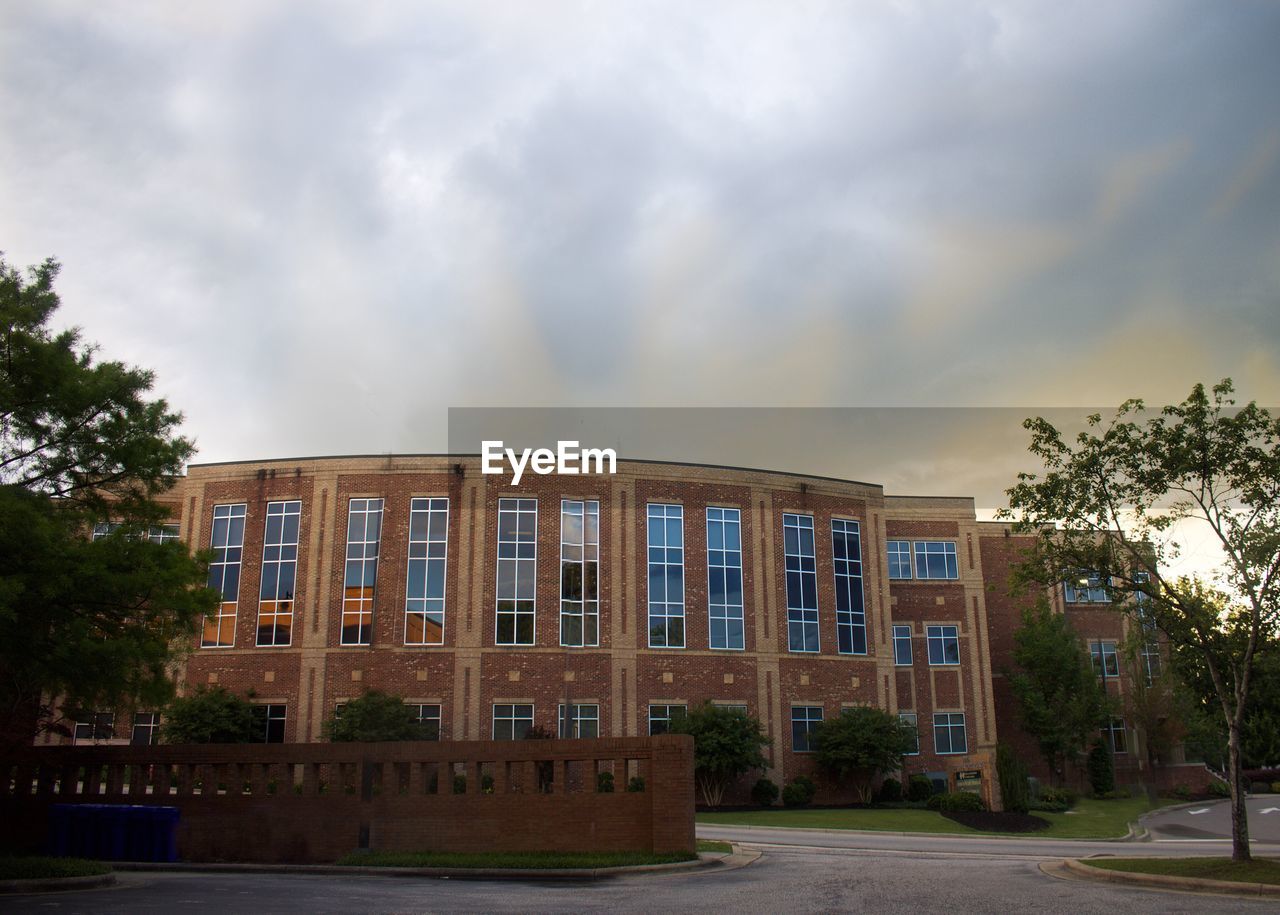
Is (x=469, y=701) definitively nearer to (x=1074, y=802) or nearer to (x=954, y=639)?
(x=954, y=639)

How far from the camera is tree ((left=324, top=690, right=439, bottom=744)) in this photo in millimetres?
40406

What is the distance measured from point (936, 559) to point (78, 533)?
1647 inches

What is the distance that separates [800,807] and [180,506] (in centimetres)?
2865

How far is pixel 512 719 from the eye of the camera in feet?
142

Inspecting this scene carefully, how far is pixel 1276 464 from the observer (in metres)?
20.0

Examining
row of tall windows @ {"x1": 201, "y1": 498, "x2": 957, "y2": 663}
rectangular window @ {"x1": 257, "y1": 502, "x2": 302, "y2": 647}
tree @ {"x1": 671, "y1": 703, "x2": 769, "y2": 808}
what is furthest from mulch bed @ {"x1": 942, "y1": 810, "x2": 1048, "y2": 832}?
rectangular window @ {"x1": 257, "y1": 502, "x2": 302, "y2": 647}

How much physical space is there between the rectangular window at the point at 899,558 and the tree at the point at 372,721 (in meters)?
24.8

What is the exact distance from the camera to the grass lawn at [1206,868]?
57.2ft

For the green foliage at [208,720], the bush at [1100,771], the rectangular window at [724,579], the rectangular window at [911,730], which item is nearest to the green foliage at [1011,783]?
the rectangular window at [911,730]

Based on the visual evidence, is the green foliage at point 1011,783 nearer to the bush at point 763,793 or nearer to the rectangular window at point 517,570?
the bush at point 763,793

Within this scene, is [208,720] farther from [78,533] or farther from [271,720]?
[78,533]

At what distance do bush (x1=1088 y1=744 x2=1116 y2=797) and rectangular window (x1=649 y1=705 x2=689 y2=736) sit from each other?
24640 millimetres

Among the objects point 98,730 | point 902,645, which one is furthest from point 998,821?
point 98,730

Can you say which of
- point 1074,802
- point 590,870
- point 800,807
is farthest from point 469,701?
point 1074,802
